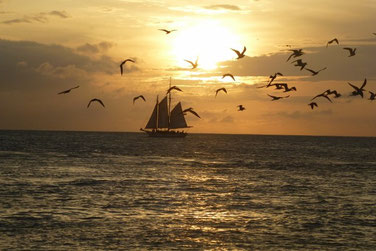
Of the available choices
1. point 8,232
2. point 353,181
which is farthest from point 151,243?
point 353,181

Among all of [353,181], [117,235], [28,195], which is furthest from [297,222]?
[353,181]

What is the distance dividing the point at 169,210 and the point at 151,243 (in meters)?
11.1

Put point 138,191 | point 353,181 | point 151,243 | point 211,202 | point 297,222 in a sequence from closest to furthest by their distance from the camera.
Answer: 1. point 151,243
2. point 297,222
3. point 211,202
4. point 138,191
5. point 353,181

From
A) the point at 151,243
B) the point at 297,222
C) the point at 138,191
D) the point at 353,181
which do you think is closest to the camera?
the point at 151,243

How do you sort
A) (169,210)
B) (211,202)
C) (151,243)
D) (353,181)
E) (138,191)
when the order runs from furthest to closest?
(353,181), (138,191), (211,202), (169,210), (151,243)

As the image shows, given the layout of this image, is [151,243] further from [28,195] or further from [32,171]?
[32,171]

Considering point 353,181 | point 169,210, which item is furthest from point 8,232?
point 353,181

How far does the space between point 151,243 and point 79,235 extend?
13.1 ft

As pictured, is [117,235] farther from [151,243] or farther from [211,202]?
[211,202]

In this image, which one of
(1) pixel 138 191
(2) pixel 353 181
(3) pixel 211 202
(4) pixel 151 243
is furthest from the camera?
(2) pixel 353 181

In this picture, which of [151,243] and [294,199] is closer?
[151,243]

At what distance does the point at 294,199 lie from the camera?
49062mm

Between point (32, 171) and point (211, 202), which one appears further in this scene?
point (32, 171)

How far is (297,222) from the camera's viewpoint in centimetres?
3672
